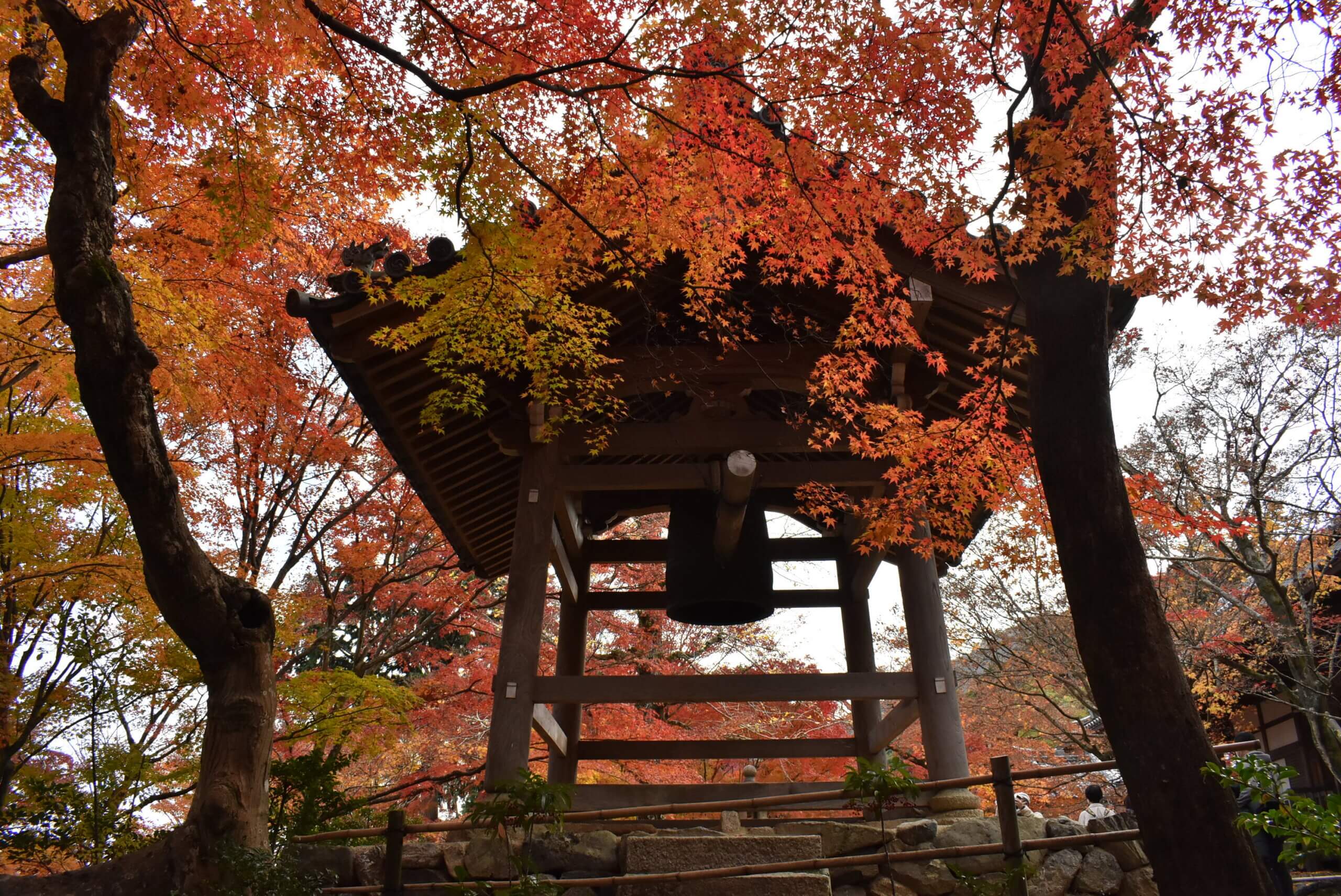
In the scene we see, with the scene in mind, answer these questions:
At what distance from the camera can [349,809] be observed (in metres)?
6.02

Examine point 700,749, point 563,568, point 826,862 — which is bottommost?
point 826,862

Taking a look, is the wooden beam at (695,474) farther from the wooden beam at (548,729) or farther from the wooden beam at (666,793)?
the wooden beam at (666,793)

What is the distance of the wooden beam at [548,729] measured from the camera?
6211 millimetres

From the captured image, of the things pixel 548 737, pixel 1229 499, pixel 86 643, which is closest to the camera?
pixel 548 737

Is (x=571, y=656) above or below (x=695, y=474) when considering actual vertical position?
below

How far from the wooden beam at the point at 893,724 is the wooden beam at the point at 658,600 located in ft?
4.29

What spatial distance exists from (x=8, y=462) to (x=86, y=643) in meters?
1.71

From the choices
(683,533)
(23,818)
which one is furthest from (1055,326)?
(23,818)

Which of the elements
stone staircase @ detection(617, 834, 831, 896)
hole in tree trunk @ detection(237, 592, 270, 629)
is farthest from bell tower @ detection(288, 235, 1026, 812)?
hole in tree trunk @ detection(237, 592, 270, 629)

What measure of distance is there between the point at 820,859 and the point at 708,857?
654 mm

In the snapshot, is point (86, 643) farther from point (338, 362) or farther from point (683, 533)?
point (683, 533)

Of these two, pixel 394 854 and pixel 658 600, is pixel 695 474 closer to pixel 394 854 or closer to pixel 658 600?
pixel 658 600

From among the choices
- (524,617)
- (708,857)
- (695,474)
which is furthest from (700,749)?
(708,857)

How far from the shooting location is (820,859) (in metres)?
4.77
